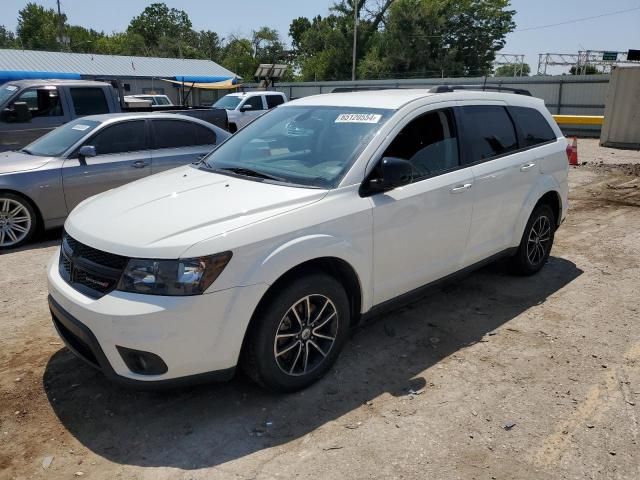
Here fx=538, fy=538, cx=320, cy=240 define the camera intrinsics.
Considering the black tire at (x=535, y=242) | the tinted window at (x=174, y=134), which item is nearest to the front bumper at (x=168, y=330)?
the black tire at (x=535, y=242)

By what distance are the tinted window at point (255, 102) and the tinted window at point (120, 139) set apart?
11349 millimetres

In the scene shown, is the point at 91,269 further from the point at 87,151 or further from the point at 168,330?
the point at 87,151

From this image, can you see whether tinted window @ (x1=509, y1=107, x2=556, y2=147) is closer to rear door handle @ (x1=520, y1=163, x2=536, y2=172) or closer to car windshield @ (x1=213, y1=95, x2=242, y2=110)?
rear door handle @ (x1=520, y1=163, x2=536, y2=172)

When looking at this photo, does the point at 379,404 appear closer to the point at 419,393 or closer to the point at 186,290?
the point at 419,393

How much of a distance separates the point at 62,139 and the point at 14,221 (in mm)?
1272

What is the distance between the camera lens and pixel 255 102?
732 inches

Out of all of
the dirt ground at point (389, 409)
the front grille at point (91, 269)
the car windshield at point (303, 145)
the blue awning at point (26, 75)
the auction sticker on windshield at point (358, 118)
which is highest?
the blue awning at point (26, 75)

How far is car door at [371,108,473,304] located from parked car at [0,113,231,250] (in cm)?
448

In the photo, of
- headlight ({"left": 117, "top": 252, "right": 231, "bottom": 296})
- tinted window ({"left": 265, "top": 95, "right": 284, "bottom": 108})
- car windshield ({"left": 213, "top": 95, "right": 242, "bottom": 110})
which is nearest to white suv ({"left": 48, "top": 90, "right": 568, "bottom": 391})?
headlight ({"left": 117, "top": 252, "right": 231, "bottom": 296})

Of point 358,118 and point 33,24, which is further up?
point 33,24

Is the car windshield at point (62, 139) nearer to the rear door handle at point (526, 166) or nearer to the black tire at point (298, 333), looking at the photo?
the black tire at point (298, 333)

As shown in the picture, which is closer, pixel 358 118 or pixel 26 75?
pixel 358 118

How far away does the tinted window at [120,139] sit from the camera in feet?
23.0

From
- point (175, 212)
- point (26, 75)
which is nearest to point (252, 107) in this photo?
point (175, 212)
